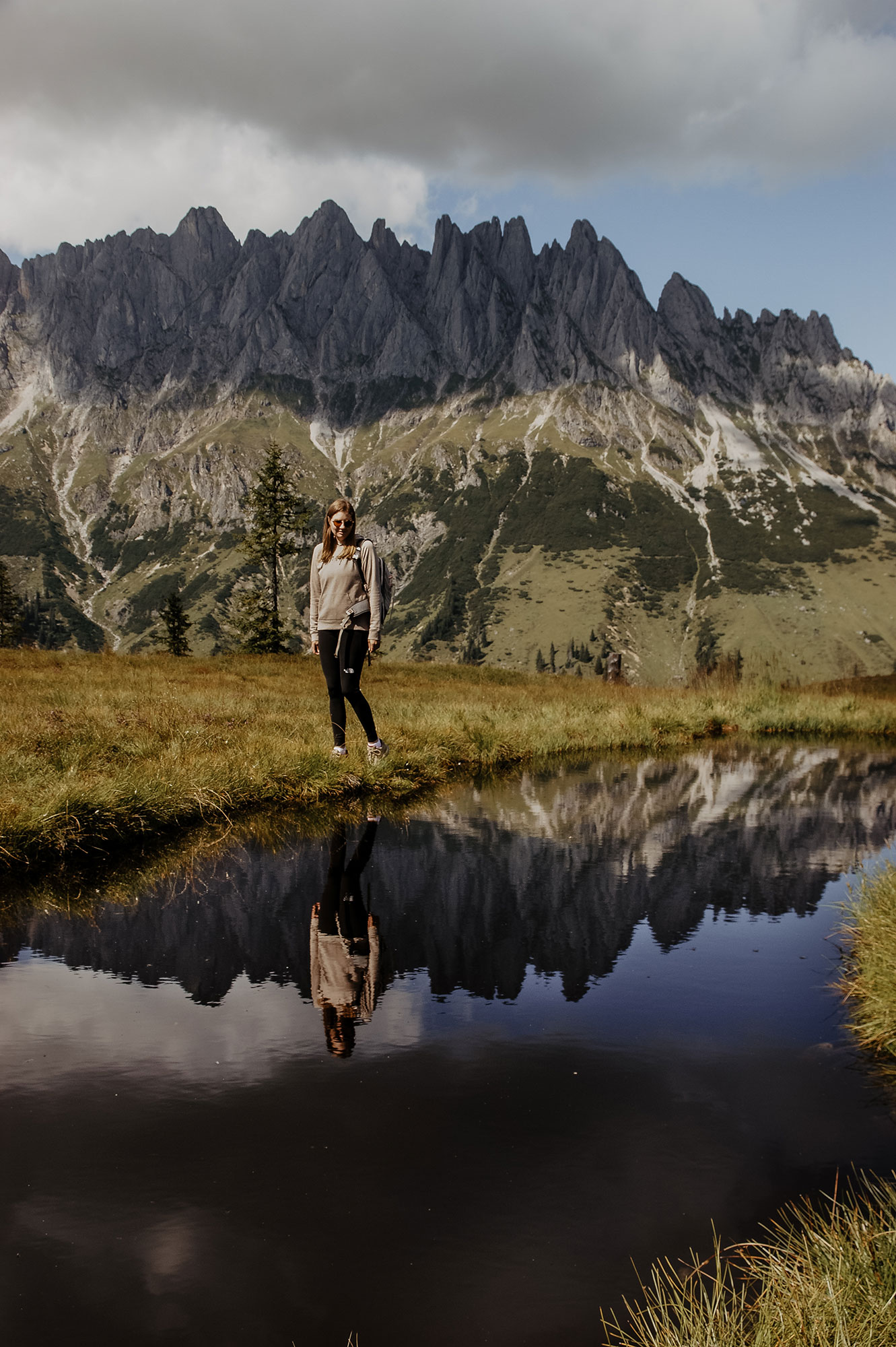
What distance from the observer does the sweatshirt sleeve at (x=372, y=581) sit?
13.0 meters

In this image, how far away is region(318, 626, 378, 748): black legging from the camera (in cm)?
1280

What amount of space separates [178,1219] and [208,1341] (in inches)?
21.9

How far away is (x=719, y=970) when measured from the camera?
5668 mm

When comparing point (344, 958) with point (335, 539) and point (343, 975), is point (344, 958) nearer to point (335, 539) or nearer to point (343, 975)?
point (343, 975)

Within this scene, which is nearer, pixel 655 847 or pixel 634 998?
pixel 634 998

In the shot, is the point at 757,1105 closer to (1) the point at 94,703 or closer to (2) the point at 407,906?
(2) the point at 407,906

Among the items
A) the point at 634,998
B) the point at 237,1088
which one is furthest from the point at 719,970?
the point at 237,1088

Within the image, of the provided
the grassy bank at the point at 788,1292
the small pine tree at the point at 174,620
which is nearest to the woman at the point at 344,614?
the grassy bank at the point at 788,1292

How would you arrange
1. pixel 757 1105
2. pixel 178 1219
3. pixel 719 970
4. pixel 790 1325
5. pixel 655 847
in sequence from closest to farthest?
pixel 790 1325, pixel 178 1219, pixel 757 1105, pixel 719 970, pixel 655 847

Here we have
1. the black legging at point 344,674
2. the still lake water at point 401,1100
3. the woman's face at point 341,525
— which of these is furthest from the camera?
the woman's face at point 341,525

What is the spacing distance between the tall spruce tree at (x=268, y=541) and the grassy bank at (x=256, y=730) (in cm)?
2614

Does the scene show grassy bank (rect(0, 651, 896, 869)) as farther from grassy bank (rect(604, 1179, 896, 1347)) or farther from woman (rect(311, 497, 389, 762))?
grassy bank (rect(604, 1179, 896, 1347))

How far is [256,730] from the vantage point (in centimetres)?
1412

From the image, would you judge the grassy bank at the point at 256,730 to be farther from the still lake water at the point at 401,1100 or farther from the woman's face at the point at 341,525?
the woman's face at the point at 341,525
